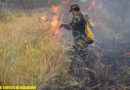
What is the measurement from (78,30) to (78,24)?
6.3 inches

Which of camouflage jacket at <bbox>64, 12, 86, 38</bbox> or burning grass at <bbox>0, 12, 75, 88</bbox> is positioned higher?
camouflage jacket at <bbox>64, 12, 86, 38</bbox>

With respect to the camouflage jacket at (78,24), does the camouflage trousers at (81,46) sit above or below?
below

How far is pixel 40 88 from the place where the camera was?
3.18 m

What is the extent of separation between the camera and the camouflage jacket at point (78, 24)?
4105 millimetres

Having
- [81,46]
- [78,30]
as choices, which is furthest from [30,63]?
[78,30]

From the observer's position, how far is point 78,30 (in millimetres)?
4258

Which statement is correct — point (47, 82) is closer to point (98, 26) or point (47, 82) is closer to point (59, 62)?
point (59, 62)

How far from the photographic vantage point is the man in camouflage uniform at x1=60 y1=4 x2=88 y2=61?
412cm

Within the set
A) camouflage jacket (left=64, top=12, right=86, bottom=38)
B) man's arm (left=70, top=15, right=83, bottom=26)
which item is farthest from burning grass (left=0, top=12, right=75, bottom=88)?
man's arm (left=70, top=15, right=83, bottom=26)

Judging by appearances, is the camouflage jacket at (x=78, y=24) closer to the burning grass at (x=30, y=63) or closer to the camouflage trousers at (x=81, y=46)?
the camouflage trousers at (x=81, y=46)

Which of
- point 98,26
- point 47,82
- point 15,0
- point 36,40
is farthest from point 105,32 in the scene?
point 47,82

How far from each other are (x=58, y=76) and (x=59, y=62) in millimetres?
449

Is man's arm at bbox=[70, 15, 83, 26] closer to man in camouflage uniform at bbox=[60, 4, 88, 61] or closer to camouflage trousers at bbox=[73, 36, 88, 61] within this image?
man in camouflage uniform at bbox=[60, 4, 88, 61]

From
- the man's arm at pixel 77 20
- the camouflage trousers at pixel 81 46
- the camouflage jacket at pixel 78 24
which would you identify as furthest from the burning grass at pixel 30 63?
Answer: the man's arm at pixel 77 20
